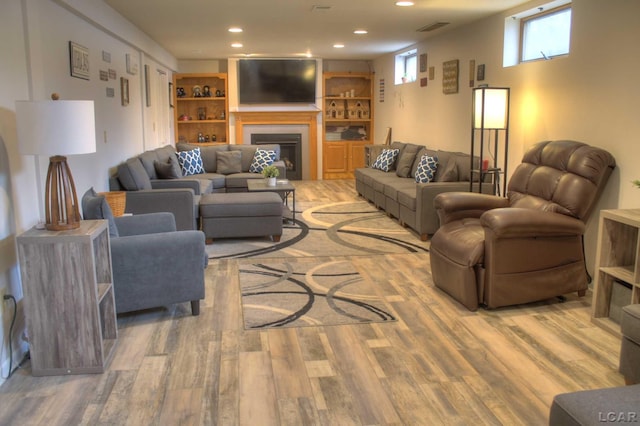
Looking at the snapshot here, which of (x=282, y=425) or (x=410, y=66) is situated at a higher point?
(x=410, y=66)

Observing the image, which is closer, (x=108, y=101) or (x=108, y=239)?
(x=108, y=239)

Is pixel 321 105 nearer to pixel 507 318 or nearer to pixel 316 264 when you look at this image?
pixel 316 264

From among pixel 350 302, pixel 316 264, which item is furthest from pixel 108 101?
pixel 350 302

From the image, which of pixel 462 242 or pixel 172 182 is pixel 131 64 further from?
pixel 462 242

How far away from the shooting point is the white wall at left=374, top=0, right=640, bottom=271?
12.6ft

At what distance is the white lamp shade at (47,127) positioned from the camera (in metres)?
2.74

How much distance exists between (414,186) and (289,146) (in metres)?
4.78

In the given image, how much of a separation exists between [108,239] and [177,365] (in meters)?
0.83

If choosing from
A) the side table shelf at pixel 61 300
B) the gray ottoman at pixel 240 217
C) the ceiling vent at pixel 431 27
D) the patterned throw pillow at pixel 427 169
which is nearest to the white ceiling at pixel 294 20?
the ceiling vent at pixel 431 27

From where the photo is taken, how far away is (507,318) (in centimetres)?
364

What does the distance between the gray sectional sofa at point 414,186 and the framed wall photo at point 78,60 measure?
3.34 meters

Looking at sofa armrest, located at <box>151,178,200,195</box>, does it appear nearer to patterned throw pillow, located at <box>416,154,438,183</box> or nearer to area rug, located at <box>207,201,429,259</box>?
area rug, located at <box>207,201,429,259</box>

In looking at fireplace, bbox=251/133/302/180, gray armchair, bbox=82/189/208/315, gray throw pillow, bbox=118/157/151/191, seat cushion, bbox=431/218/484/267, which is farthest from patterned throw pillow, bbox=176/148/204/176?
seat cushion, bbox=431/218/484/267

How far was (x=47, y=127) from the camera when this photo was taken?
2.76 metres
